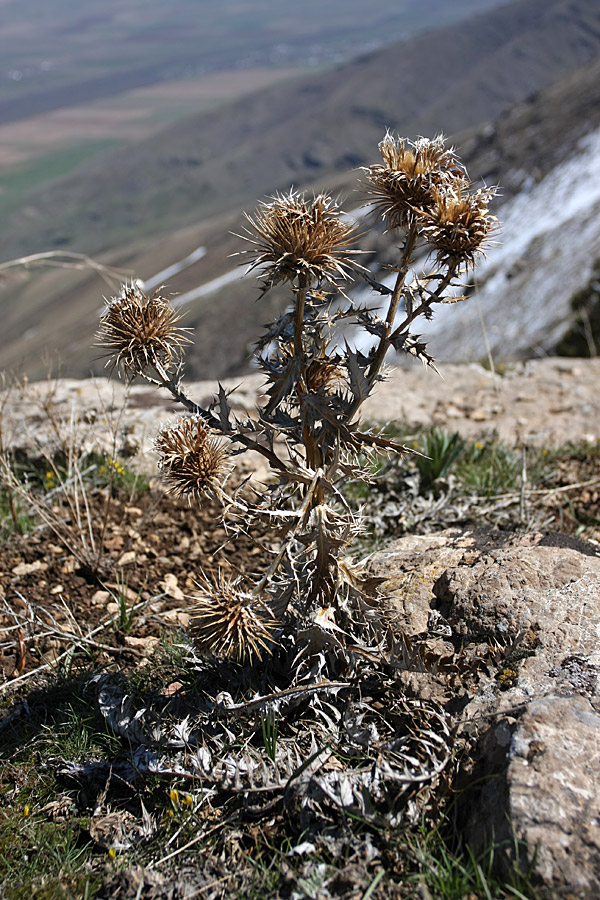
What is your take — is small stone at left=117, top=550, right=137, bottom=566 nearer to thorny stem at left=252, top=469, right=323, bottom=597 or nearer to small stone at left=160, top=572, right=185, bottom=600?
small stone at left=160, top=572, right=185, bottom=600

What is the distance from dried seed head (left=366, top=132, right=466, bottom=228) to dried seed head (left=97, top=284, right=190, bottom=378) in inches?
30.7

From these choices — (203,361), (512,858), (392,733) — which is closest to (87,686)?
(392,733)

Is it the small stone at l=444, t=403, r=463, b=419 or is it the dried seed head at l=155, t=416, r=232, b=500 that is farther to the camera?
the small stone at l=444, t=403, r=463, b=419

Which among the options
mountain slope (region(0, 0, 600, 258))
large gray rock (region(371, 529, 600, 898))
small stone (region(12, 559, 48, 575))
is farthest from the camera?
mountain slope (region(0, 0, 600, 258))

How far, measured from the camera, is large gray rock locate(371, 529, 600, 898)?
189cm

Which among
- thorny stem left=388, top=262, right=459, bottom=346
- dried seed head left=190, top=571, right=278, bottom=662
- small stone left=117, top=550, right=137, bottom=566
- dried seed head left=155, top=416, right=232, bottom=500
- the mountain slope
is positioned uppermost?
the mountain slope

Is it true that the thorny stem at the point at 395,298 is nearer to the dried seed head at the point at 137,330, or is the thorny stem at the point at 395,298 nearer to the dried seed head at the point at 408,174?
the dried seed head at the point at 408,174

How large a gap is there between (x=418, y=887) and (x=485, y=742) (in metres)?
0.47

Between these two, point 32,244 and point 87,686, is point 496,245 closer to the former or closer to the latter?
point 87,686

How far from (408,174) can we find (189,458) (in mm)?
1159

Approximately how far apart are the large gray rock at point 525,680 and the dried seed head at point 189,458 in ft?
3.18

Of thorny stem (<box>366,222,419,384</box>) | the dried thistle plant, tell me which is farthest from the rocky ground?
thorny stem (<box>366,222,419,384</box>)

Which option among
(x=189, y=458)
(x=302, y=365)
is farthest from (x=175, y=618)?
(x=302, y=365)

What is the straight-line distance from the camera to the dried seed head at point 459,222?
2.09 metres
